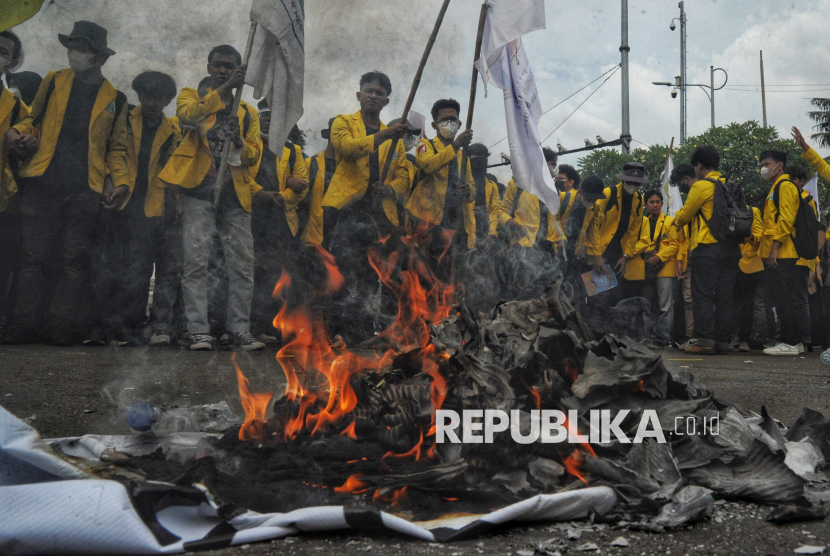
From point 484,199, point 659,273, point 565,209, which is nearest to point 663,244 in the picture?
point 659,273

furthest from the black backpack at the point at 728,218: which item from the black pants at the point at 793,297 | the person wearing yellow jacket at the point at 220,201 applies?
the person wearing yellow jacket at the point at 220,201

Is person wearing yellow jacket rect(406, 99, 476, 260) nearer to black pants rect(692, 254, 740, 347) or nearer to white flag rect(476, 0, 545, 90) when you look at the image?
white flag rect(476, 0, 545, 90)

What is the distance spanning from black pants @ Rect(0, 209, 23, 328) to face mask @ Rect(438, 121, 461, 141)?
391cm

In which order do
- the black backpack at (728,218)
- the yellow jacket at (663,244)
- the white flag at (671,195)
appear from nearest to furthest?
the black backpack at (728,218) → the yellow jacket at (663,244) → the white flag at (671,195)

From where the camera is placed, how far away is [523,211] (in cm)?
693

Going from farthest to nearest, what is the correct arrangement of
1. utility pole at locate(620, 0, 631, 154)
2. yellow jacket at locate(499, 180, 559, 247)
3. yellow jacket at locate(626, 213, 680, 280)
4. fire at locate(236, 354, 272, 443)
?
1. utility pole at locate(620, 0, 631, 154)
2. yellow jacket at locate(626, 213, 680, 280)
3. yellow jacket at locate(499, 180, 559, 247)
4. fire at locate(236, 354, 272, 443)

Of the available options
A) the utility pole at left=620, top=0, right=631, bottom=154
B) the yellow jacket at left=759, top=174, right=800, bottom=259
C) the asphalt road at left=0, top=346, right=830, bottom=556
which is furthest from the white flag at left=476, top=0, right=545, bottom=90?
the utility pole at left=620, top=0, right=631, bottom=154

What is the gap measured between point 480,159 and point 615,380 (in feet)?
11.5

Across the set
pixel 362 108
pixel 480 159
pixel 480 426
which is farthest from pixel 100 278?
pixel 480 426

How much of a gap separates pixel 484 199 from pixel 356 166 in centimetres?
158

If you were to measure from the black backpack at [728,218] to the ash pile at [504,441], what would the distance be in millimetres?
4863

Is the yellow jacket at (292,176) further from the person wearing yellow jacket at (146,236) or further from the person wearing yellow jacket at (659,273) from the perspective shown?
the person wearing yellow jacket at (659,273)

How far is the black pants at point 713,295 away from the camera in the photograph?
25.1 feet

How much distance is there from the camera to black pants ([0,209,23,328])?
6.04 m
